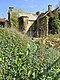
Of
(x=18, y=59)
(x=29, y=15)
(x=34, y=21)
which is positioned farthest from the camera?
(x=29, y=15)

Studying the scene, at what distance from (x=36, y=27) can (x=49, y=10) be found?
4.21 m

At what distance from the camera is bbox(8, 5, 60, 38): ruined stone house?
3631cm

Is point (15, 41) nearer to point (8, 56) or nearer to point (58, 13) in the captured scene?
point (8, 56)

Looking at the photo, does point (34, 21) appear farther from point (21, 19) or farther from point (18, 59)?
point (18, 59)

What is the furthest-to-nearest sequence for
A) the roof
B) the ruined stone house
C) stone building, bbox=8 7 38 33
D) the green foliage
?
1. the roof
2. stone building, bbox=8 7 38 33
3. the ruined stone house
4. the green foliage

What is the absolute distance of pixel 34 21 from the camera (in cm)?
4134

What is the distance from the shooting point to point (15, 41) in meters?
6.71

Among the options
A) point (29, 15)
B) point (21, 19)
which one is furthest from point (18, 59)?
point (29, 15)

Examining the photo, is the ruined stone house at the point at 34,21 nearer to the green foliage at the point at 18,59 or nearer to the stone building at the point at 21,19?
the stone building at the point at 21,19

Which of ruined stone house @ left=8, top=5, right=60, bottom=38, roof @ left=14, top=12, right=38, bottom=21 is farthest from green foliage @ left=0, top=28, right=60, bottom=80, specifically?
roof @ left=14, top=12, right=38, bottom=21

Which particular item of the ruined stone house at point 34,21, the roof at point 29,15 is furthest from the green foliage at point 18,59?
the roof at point 29,15

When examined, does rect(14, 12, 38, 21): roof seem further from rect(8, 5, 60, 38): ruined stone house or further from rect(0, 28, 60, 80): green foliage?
rect(0, 28, 60, 80): green foliage

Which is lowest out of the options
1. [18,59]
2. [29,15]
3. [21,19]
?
[21,19]

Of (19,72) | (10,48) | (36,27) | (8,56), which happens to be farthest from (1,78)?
(36,27)
